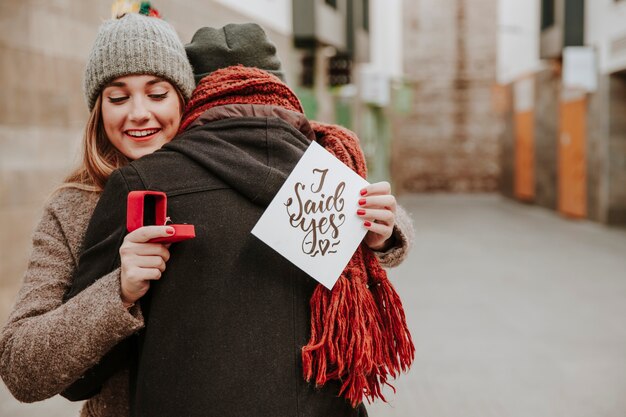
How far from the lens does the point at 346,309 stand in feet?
4.60

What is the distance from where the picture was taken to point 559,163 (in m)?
16.9

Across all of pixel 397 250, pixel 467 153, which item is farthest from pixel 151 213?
pixel 467 153

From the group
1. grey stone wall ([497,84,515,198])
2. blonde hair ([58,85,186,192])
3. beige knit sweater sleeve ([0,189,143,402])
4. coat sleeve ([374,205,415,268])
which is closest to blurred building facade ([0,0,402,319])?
blonde hair ([58,85,186,192])

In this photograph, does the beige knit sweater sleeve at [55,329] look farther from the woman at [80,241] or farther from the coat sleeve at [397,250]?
the coat sleeve at [397,250]

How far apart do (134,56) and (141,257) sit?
472 mm

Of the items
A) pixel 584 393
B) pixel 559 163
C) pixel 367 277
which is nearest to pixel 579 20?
pixel 559 163

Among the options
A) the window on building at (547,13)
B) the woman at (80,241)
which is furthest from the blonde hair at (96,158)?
the window on building at (547,13)

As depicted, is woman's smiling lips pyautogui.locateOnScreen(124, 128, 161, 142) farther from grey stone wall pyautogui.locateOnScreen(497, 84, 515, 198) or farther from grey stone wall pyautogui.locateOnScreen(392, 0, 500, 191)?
grey stone wall pyautogui.locateOnScreen(392, 0, 500, 191)

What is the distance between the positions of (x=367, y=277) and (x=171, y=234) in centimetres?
45

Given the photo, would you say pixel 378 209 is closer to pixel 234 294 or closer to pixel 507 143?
pixel 234 294

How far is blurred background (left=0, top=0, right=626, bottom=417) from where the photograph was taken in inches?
204

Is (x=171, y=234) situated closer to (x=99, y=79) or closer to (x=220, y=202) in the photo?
(x=220, y=202)

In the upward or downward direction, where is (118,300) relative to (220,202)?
downward

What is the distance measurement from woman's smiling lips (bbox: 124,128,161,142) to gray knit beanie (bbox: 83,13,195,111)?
11cm
